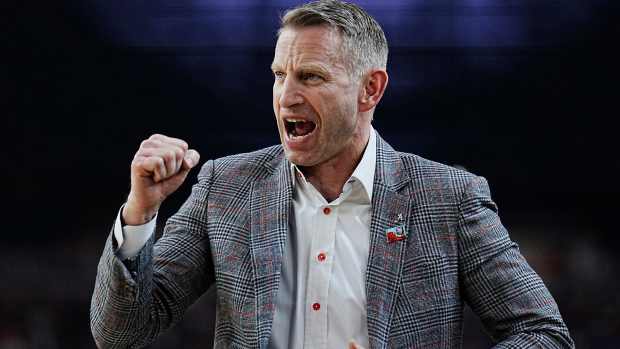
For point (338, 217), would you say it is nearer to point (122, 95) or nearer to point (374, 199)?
point (374, 199)

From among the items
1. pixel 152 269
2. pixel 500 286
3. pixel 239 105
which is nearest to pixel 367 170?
pixel 500 286

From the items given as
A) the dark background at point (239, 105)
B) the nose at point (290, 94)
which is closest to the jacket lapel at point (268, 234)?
the nose at point (290, 94)

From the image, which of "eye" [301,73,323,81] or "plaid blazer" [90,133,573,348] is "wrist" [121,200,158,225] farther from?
"eye" [301,73,323,81]

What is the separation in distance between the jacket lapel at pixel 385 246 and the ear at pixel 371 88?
0.32 ft

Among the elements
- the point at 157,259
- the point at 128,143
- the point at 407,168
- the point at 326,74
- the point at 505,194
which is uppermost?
the point at 326,74

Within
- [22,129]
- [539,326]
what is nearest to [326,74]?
[539,326]

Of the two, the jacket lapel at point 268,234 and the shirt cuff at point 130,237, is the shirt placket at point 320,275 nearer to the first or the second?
the jacket lapel at point 268,234

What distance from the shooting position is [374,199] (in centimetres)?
143

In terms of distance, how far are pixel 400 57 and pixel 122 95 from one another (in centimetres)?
114

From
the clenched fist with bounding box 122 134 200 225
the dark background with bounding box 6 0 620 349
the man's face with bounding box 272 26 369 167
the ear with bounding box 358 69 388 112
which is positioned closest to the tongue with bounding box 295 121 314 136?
the man's face with bounding box 272 26 369 167

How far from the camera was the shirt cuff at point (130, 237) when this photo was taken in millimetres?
1272

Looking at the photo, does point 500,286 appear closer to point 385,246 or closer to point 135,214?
point 385,246

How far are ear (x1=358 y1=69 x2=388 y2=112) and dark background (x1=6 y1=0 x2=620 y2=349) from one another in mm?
1844

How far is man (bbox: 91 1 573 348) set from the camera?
4.46 ft
